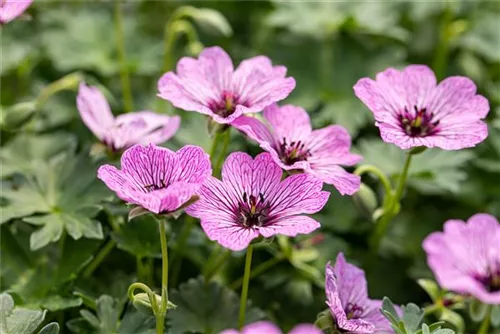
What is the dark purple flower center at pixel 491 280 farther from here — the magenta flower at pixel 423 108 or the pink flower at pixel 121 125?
the pink flower at pixel 121 125

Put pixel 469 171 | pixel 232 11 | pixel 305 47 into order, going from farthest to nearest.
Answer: pixel 232 11 < pixel 305 47 < pixel 469 171

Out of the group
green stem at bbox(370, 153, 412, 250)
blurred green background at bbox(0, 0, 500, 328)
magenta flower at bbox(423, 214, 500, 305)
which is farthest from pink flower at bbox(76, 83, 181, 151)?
magenta flower at bbox(423, 214, 500, 305)

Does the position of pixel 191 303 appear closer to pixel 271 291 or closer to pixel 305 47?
pixel 271 291

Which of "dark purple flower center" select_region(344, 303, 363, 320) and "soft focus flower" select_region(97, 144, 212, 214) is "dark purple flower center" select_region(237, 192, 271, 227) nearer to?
"soft focus flower" select_region(97, 144, 212, 214)

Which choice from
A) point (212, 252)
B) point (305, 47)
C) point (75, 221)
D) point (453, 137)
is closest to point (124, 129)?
point (75, 221)

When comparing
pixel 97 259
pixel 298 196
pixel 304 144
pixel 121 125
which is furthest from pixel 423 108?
pixel 97 259

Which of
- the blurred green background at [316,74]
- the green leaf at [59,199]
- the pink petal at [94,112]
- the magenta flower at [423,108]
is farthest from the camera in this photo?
the blurred green background at [316,74]

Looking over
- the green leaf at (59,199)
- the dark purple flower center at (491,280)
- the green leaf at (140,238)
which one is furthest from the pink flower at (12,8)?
the dark purple flower center at (491,280)
